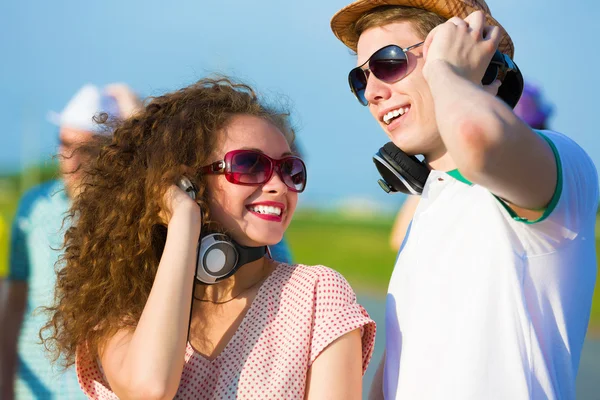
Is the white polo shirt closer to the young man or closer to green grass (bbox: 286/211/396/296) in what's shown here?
the young man

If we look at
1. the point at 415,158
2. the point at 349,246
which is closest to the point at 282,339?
the point at 415,158

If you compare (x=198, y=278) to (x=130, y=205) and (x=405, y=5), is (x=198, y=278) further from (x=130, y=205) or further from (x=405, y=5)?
(x=405, y=5)

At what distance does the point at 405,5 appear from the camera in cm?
250

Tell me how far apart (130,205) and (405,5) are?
119cm

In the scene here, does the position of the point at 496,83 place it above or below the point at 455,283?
above

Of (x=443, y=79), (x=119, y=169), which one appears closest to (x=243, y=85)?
(x=119, y=169)

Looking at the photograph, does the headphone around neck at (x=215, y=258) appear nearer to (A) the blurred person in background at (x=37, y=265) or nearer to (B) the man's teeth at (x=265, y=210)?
(B) the man's teeth at (x=265, y=210)

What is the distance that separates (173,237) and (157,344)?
359mm

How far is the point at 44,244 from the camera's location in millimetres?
4203

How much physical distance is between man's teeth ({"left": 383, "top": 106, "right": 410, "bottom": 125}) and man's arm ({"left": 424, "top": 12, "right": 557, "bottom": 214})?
60cm

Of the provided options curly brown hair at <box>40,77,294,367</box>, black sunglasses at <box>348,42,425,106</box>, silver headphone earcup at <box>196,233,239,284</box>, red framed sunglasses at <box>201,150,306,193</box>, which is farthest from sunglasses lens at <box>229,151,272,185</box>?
black sunglasses at <box>348,42,425,106</box>

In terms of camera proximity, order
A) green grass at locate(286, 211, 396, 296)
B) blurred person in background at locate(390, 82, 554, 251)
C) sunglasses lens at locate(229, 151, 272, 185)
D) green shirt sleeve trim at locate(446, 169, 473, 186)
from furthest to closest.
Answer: green grass at locate(286, 211, 396, 296) → blurred person in background at locate(390, 82, 554, 251) → sunglasses lens at locate(229, 151, 272, 185) → green shirt sleeve trim at locate(446, 169, 473, 186)

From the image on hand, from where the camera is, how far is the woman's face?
8.39 feet

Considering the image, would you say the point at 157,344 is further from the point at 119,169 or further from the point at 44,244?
the point at 44,244
